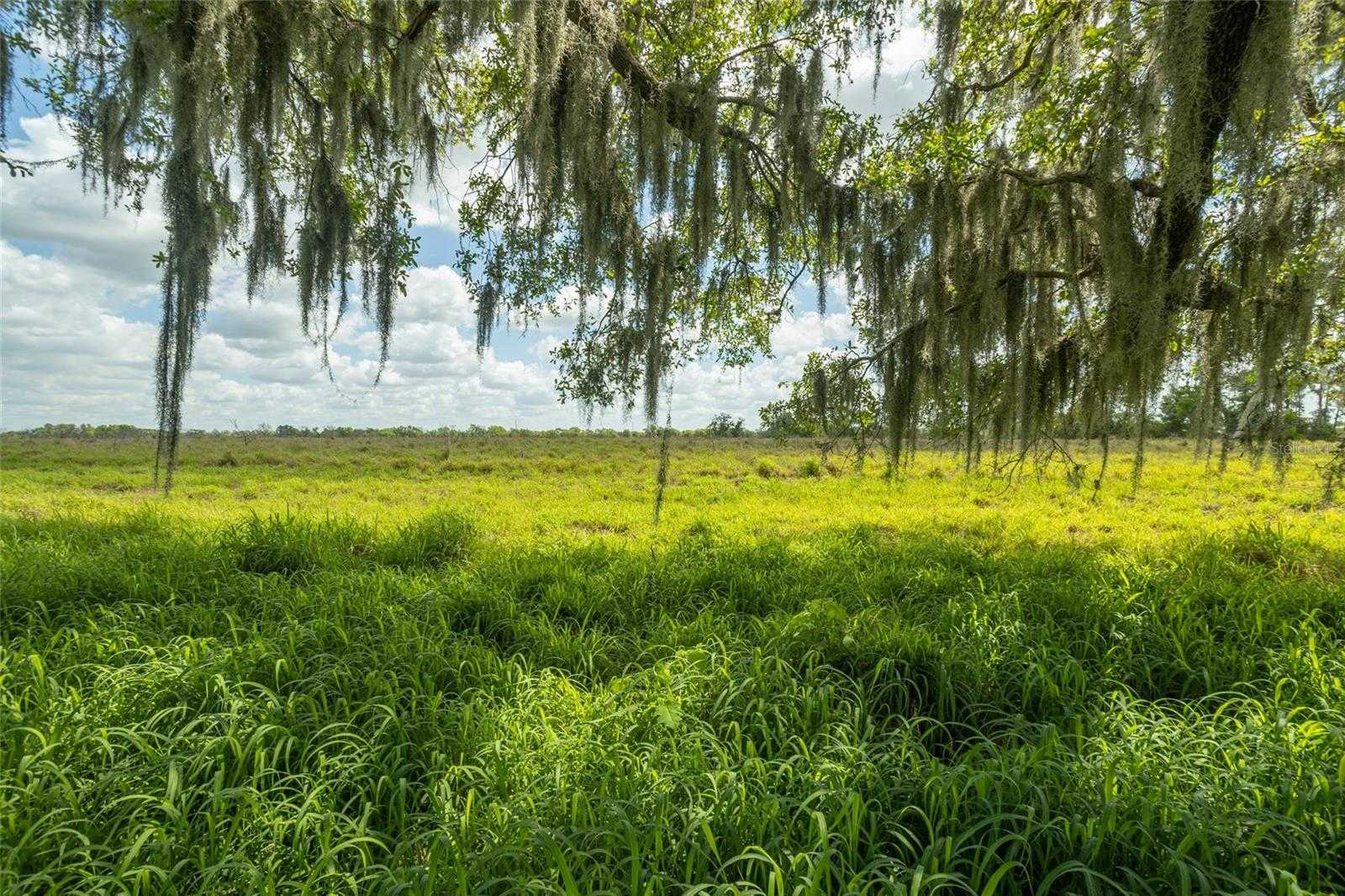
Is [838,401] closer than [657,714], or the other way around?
[657,714]

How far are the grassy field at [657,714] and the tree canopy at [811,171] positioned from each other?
1451 mm

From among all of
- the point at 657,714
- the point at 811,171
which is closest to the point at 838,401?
the point at 811,171

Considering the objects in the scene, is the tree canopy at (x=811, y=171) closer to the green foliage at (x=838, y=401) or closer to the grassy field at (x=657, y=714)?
Result: the green foliage at (x=838, y=401)

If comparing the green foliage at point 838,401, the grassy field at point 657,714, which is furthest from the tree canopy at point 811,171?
the grassy field at point 657,714

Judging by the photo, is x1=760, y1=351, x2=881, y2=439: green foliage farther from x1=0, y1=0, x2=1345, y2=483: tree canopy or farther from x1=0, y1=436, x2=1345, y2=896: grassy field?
x1=0, y1=436, x2=1345, y2=896: grassy field

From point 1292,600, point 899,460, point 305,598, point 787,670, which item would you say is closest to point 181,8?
point 305,598

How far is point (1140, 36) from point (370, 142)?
6837 millimetres

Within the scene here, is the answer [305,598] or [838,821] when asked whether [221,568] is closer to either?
[305,598]

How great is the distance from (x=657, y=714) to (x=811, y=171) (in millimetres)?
4770

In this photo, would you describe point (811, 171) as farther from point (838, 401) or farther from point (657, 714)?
point (657, 714)

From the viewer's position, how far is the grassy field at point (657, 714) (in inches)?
70.4

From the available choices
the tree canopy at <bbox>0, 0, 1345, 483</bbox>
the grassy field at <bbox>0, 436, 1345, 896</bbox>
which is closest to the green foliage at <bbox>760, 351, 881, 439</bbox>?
the tree canopy at <bbox>0, 0, 1345, 483</bbox>

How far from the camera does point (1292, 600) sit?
4.11 metres

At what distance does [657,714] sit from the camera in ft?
8.60
